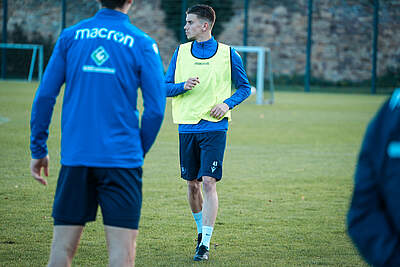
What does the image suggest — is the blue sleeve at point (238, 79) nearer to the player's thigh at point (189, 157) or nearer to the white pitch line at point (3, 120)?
the player's thigh at point (189, 157)

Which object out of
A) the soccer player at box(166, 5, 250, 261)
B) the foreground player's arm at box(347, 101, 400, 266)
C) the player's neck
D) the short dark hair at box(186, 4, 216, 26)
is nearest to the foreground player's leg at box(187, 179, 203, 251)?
the soccer player at box(166, 5, 250, 261)

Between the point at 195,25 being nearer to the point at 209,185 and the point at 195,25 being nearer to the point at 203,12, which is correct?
the point at 203,12

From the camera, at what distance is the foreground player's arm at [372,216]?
1.59m

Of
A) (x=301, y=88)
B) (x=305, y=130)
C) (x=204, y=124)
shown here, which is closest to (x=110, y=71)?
(x=204, y=124)

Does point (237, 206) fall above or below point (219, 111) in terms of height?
below

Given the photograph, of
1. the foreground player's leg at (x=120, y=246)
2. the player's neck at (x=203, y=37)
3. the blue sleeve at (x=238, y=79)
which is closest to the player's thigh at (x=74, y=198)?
the foreground player's leg at (x=120, y=246)

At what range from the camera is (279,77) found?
38.3m

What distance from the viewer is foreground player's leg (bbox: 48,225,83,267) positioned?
3160 mm

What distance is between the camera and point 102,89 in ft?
10.6

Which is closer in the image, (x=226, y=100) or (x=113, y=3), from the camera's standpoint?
(x=113, y=3)

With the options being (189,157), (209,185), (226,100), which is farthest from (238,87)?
(209,185)

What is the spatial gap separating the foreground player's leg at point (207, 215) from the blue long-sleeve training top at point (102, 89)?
2137 mm

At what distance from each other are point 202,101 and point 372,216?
4065 mm

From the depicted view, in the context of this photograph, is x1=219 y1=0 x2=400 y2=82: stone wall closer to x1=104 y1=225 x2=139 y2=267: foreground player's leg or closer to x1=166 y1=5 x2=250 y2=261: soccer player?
x1=166 y1=5 x2=250 y2=261: soccer player
